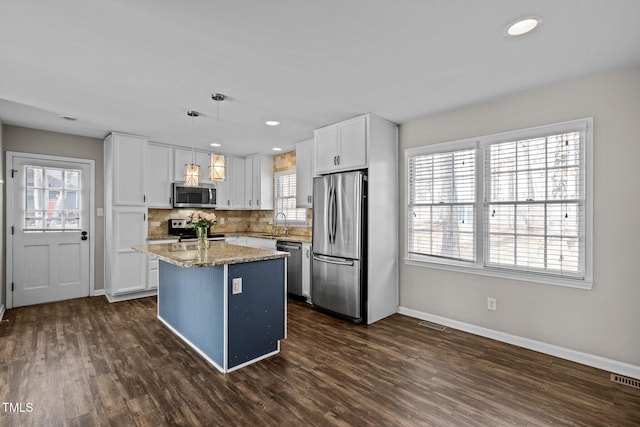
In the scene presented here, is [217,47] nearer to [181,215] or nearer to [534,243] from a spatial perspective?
[534,243]

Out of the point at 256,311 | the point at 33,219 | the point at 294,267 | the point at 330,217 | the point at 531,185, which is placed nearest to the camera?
the point at 256,311

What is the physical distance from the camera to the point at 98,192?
4.88 meters

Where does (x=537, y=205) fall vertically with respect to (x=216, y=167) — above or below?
below

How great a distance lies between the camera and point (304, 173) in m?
4.92

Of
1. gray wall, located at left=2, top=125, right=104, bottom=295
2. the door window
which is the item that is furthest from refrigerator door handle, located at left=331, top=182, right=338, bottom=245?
the door window

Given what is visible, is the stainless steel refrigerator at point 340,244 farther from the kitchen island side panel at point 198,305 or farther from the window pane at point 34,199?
the window pane at point 34,199

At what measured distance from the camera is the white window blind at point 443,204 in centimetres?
346

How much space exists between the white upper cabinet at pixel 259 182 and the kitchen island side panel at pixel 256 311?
3.26 metres

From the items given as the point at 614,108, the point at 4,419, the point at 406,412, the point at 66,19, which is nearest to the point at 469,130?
the point at 614,108

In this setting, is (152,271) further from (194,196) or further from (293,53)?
(293,53)

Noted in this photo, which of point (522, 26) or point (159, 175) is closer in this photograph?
point (522, 26)

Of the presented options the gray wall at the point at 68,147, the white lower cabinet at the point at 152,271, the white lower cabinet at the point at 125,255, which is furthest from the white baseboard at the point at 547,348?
the gray wall at the point at 68,147

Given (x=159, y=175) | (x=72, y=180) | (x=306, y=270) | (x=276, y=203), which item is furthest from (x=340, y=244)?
(x=72, y=180)

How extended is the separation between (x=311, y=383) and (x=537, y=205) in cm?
262
